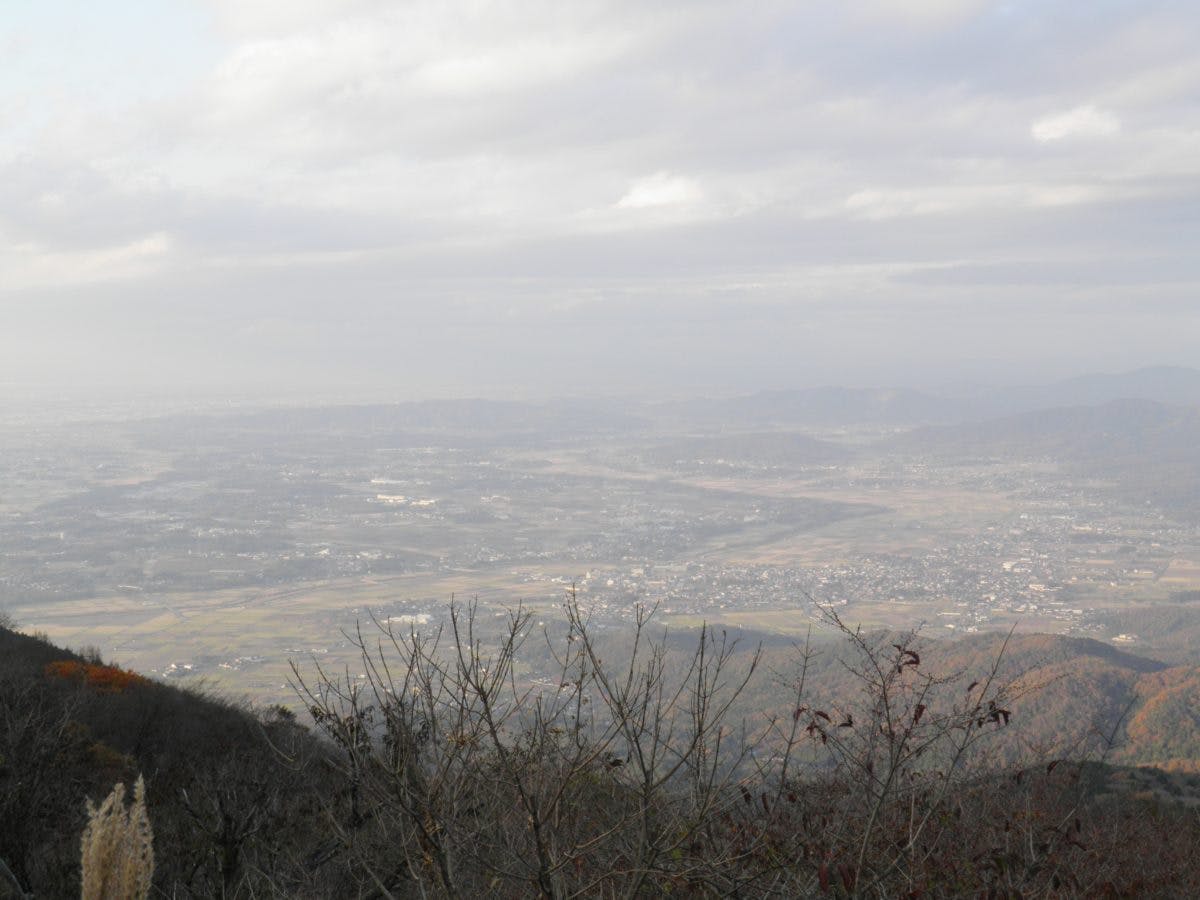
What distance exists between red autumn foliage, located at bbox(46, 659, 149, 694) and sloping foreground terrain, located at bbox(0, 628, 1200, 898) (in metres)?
0.20

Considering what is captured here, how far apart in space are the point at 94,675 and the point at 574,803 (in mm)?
15477

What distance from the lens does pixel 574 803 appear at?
4461mm

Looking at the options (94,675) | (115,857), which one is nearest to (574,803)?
(115,857)

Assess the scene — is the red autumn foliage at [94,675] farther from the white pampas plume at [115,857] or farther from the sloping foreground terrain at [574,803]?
the white pampas plume at [115,857]

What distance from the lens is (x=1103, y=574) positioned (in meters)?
98.9

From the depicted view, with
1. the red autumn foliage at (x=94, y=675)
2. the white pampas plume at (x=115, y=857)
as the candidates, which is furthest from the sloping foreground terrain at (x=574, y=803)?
the white pampas plume at (x=115, y=857)

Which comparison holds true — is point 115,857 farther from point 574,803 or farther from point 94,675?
point 94,675

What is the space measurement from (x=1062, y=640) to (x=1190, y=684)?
28.5 ft

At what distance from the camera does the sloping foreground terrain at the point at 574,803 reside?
4.40 metres

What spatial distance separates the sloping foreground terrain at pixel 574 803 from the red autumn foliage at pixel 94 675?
0.20 metres

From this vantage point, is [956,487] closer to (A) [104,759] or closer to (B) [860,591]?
(B) [860,591]

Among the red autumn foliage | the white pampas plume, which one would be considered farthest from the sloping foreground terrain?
the white pampas plume

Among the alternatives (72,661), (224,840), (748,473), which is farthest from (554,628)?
(748,473)

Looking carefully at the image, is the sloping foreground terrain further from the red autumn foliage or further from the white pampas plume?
the white pampas plume
